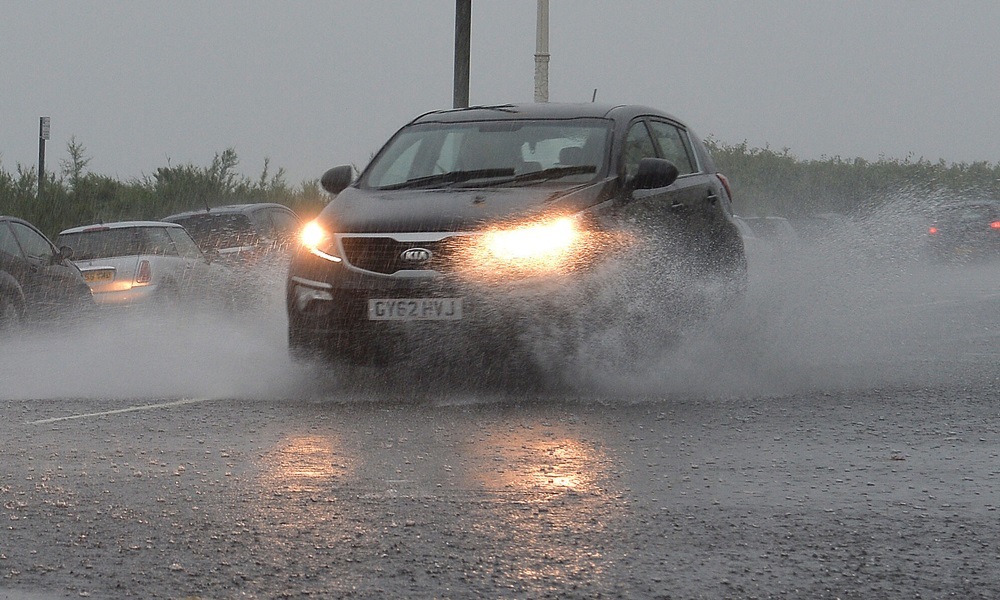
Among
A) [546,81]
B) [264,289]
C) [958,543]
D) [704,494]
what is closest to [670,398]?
[704,494]

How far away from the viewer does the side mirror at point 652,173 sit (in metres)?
9.11

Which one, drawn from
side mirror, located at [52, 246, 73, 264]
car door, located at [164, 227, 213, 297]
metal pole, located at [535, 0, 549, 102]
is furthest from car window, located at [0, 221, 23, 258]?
metal pole, located at [535, 0, 549, 102]

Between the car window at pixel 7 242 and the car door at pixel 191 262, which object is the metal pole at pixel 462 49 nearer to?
the car door at pixel 191 262

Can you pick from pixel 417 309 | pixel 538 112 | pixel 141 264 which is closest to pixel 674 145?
pixel 538 112

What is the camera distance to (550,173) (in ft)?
30.0

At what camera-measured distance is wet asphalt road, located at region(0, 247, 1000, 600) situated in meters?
4.18

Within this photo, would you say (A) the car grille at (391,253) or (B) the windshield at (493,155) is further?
(B) the windshield at (493,155)

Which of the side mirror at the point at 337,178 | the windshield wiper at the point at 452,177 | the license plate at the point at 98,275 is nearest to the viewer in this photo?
the windshield wiper at the point at 452,177

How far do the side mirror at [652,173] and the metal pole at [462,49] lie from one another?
13244 millimetres

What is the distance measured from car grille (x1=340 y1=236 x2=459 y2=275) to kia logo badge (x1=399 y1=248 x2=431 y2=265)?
1 cm

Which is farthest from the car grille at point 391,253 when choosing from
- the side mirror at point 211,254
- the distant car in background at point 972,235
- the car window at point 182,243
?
the distant car in background at point 972,235

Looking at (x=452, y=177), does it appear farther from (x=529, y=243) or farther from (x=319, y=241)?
(x=529, y=243)

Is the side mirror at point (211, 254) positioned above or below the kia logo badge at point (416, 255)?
below

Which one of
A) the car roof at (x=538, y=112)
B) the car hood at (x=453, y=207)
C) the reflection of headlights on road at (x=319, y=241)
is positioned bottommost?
the reflection of headlights on road at (x=319, y=241)
